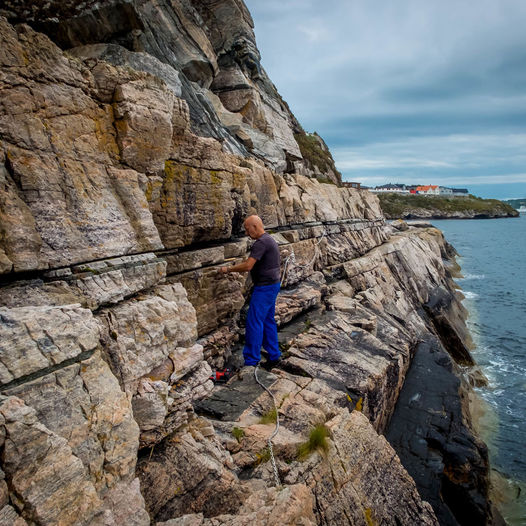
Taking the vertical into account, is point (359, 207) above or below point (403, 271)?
above

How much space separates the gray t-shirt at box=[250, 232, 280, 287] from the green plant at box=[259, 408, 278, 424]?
2674 mm

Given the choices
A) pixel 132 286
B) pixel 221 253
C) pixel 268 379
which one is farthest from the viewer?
pixel 221 253

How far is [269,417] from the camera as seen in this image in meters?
6.00

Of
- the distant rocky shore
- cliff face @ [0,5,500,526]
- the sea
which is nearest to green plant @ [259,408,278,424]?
cliff face @ [0,5,500,526]

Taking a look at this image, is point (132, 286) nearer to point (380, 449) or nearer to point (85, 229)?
point (85, 229)

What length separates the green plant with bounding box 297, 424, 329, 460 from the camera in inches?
210

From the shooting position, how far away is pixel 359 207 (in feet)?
82.0

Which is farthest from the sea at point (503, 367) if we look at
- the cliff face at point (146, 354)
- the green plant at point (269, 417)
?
the green plant at point (269, 417)

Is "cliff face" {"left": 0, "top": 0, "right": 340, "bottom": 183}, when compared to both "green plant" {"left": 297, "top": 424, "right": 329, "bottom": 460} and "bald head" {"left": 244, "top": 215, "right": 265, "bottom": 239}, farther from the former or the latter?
"green plant" {"left": 297, "top": 424, "right": 329, "bottom": 460}

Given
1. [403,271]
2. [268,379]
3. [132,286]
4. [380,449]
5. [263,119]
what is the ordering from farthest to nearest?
[263,119]
[403,271]
[268,379]
[380,449]
[132,286]

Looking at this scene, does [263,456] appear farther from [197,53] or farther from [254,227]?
[197,53]

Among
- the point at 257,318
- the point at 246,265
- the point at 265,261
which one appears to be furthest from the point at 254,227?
the point at 257,318

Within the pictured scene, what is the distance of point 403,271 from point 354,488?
1862cm

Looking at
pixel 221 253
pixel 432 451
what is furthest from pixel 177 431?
pixel 432 451
